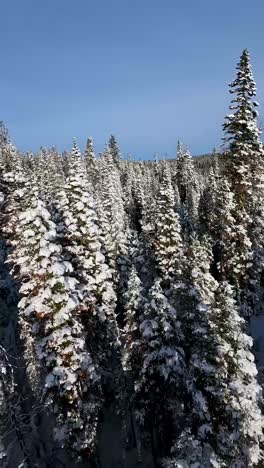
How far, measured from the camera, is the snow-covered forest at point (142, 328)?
21812 mm

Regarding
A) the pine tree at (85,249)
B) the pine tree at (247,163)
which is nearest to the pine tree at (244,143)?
the pine tree at (247,163)

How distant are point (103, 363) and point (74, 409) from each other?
6.77 m

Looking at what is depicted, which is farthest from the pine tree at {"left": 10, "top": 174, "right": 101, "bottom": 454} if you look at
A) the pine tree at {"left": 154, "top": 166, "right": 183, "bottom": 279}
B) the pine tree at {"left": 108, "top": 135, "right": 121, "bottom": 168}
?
the pine tree at {"left": 108, "top": 135, "right": 121, "bottom": 168}

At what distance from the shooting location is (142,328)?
2573 centimetres

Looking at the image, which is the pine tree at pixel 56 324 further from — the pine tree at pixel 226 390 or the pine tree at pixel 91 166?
the pine tree at pixel 91 166

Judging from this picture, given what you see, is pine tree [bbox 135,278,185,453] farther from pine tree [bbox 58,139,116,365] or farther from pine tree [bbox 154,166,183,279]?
pine tree [bbox 154,166,183,279]

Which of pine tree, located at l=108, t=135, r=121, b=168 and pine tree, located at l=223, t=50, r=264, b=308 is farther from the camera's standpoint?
pine tree, located at l=108, t=135, r=121, b=168

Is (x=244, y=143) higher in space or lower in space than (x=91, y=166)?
lower

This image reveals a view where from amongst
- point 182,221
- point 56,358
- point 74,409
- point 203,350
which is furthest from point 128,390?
point 182,221

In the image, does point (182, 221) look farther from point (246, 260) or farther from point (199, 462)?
point (199, 462)

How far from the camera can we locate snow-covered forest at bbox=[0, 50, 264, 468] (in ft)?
71.6

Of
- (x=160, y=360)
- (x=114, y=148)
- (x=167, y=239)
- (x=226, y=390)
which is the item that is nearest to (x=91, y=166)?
(x=114, y=148)

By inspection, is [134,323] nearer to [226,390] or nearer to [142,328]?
[142,328]

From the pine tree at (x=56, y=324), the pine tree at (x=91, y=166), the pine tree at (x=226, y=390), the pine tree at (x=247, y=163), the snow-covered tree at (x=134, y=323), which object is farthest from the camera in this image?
the pine tree at (x=91, y=166)
